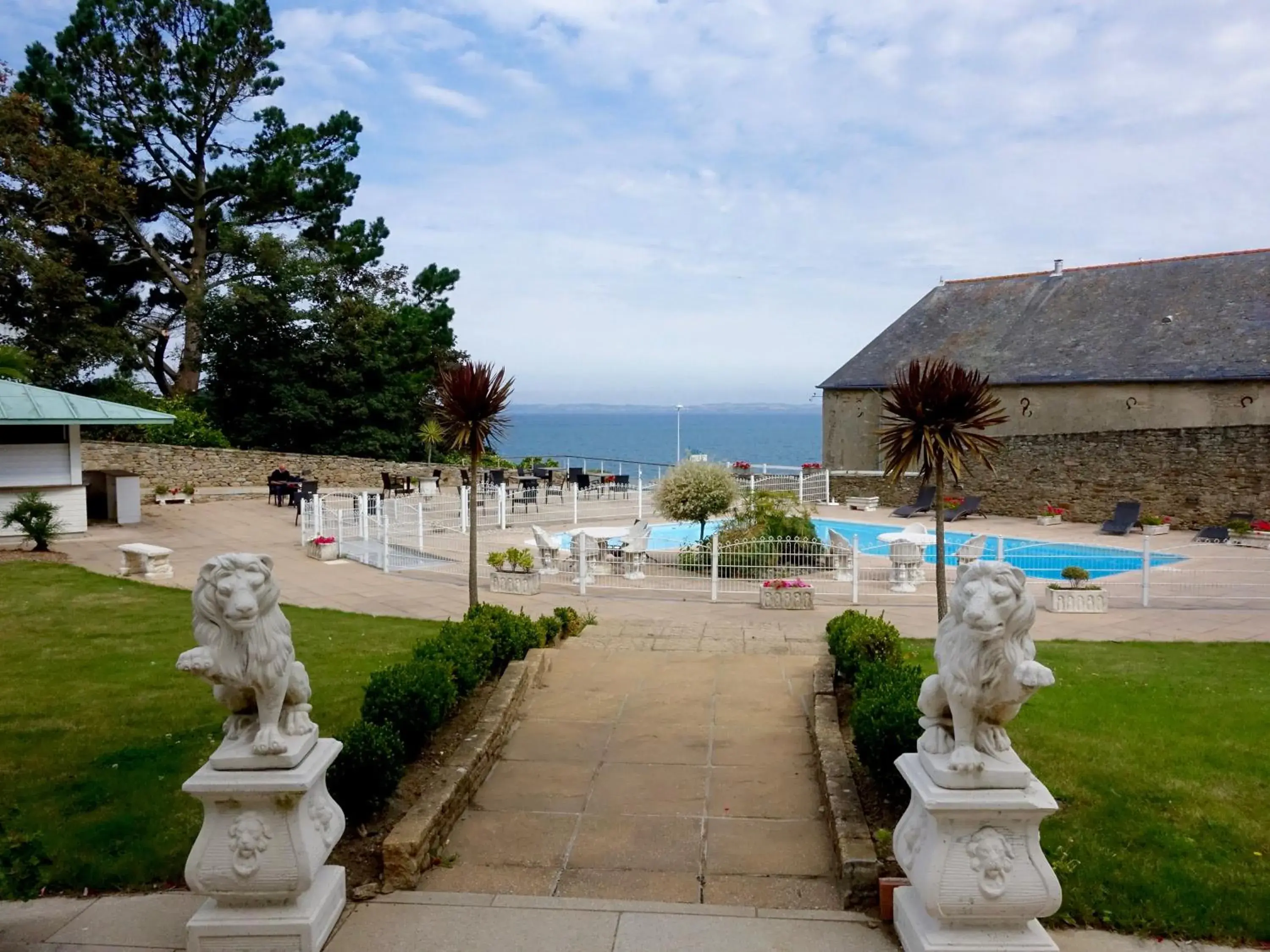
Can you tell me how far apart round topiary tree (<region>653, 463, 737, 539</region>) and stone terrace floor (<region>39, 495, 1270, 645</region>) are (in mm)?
3371

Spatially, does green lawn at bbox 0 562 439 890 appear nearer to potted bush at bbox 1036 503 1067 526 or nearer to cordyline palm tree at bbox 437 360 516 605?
cordyline palm tree at bbox 437 360 516 605

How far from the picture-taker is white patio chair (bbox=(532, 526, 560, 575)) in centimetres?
1553

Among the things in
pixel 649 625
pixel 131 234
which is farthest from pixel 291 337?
pixel 649 625

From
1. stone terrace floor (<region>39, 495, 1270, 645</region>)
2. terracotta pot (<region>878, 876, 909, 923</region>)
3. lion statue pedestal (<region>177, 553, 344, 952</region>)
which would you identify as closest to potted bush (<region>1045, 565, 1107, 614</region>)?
stone terrace floor (<region>39, 495, 1270, 645</region>)

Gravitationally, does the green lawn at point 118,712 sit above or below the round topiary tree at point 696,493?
below

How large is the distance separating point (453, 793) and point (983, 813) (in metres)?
2.86

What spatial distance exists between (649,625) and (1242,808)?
255 inches

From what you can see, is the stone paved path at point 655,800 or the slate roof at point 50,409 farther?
the slate roof at point 50,409

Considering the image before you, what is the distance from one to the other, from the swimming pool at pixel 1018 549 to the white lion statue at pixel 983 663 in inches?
387

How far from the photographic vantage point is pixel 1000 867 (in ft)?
11.3

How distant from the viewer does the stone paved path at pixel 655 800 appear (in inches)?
179

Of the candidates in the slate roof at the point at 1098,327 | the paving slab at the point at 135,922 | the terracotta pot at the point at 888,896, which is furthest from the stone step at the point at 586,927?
the slate roof at the point at 1098,327

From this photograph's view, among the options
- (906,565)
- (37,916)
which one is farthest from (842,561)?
(37,916)

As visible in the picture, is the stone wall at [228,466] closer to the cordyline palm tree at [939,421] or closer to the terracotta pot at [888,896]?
the cordyline palm tree at [939,421]
